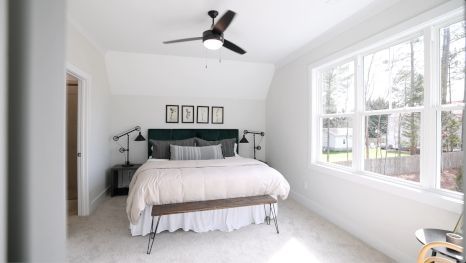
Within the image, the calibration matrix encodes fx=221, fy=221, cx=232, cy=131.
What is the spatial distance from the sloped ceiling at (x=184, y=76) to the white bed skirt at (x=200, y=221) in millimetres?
2654

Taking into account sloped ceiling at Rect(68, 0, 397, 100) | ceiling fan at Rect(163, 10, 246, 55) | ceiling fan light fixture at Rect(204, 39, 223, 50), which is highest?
sloped ceiling at Rect(68, 0, 397, 100)

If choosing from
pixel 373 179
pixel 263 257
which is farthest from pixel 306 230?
pixel 373 179

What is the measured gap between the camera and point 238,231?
272cm

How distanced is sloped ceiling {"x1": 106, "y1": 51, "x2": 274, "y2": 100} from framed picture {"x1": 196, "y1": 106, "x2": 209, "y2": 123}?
281 mm

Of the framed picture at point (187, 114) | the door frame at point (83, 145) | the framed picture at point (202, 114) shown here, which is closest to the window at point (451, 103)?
the framed picture at point (202, 114)

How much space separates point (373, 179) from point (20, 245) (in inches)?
113

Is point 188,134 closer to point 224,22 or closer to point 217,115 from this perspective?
point 217,115

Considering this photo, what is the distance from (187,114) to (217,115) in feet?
2.15

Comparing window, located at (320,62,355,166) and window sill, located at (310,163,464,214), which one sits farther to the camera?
window, located at (320,62,355,166)

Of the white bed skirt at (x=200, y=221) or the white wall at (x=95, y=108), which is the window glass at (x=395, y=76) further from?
the white wall at (x=95, y=108)

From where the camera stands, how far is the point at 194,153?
12.8 ft

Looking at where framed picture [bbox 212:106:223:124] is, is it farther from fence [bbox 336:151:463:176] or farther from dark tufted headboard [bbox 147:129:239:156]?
fence [bbox 336:151:463:176]

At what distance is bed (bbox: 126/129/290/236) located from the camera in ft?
8.01

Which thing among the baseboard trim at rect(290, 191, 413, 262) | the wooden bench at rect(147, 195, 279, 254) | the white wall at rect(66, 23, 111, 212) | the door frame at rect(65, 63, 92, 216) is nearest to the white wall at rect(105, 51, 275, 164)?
the white wall at rect(66, 23, 111, 212)
